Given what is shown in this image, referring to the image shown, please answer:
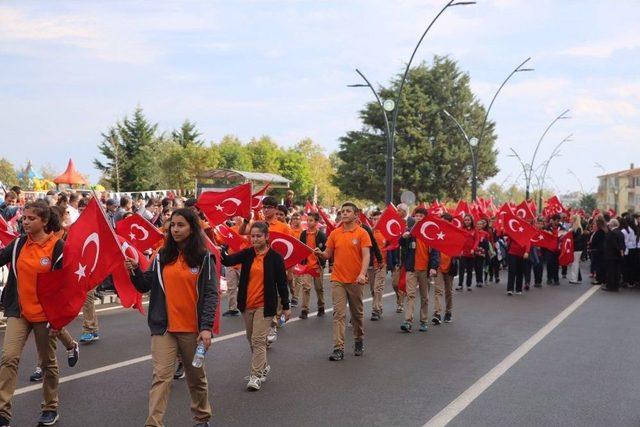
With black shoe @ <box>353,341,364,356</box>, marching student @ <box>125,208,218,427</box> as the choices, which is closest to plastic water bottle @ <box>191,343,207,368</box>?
marching student @ <box>125,208,218,427</box>

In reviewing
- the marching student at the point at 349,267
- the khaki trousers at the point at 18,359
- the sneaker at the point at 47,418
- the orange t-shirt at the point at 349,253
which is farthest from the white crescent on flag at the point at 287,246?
the sneaker at the point at 47,418

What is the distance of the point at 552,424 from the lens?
19.5ft

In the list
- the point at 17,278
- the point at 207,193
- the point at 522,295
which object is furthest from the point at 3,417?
the point at 522,295

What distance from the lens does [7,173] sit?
7138 cm

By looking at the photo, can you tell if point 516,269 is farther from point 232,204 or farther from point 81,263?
point 81,263

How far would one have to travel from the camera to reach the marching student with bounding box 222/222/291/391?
6.94 meters

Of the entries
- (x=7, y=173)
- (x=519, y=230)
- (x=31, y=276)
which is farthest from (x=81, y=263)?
(x=7, y=173)

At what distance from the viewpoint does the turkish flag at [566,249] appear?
19.4m

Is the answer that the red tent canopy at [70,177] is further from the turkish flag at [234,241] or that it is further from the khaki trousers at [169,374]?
the khaki trousers at [169,374]

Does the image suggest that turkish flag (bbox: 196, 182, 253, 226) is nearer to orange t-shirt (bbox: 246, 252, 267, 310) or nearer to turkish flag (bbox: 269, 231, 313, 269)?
turkish flag (bbox: 269, 231, 313, 269)

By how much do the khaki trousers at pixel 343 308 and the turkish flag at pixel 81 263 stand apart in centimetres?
314

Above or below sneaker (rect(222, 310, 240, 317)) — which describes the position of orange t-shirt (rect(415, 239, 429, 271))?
above

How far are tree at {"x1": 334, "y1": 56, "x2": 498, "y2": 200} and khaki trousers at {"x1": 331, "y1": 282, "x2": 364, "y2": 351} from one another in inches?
1836

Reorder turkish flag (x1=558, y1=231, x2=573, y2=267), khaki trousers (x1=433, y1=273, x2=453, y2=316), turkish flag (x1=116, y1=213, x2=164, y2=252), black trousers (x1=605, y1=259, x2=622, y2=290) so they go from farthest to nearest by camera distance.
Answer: turkish flag (x1=558, y1=231, x2=573, y2=267) → black trousers (x1=605, y1=259, x2=622, y2=290) → khaki trousers (x1=433, y1=273, x2=453, y2=316) → turkish flag (x1=116, y1=213, x2=164, y2=252)
